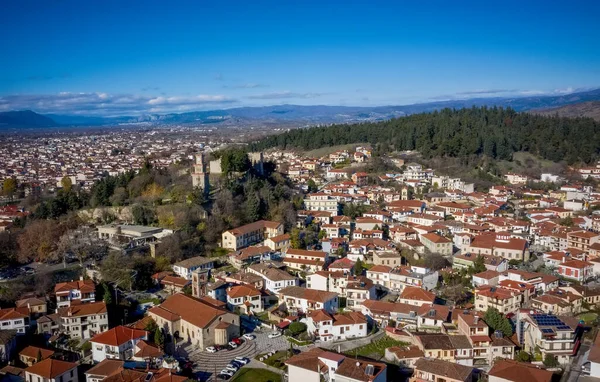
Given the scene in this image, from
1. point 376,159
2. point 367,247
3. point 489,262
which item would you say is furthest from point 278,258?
point 376,159

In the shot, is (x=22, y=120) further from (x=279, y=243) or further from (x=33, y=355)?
Answer: (x=33, y=355)

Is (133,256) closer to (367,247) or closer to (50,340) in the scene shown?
(50,340)

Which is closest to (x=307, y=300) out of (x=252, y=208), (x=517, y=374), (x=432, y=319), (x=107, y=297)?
(x=432, y=319)

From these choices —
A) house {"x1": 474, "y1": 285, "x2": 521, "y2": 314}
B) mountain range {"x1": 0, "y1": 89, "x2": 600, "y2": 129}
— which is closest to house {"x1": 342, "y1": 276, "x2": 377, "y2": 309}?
house {"x1": 474, "y1": 285, "x2": 521, "y2": 314}

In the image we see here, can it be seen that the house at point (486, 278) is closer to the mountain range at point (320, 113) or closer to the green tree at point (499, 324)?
the green tree at point (499, 324)

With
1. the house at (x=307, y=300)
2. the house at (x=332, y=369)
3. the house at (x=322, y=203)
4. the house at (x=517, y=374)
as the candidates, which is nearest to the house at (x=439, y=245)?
the house at (x=322, y=203)
